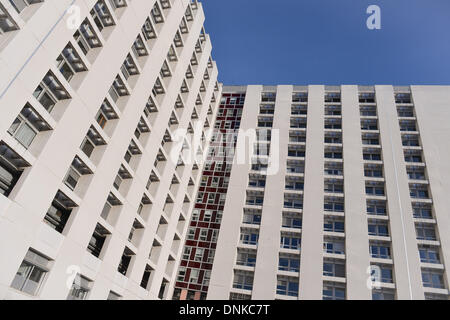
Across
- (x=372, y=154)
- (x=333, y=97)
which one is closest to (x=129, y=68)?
(x=372, y=154)

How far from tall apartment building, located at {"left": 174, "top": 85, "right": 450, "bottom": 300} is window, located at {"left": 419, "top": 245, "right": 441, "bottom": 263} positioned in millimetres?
106

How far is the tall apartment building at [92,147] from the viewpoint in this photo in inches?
615

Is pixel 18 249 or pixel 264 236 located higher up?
pixel 264 236

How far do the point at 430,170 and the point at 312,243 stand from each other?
614 inches

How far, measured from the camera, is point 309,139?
128 feet

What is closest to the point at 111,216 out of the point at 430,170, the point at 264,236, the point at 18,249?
the point at 18,249

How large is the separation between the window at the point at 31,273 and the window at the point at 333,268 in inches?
924

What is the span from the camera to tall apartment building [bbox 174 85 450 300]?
2934 cm

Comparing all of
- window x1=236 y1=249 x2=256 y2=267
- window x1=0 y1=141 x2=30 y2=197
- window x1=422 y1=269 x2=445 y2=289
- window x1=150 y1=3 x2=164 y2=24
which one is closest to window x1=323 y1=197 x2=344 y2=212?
window x1=422 y1=269 x2=445 y2=289

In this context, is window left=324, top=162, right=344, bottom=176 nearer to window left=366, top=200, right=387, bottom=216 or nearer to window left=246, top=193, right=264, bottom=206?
window left=366, top=200, right=387, bottom=216

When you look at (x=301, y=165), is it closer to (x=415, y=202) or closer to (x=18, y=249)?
(x=415, y=202)

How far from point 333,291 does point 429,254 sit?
10.0 metres

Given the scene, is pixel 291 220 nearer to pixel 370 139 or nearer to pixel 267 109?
pixel 370 139
